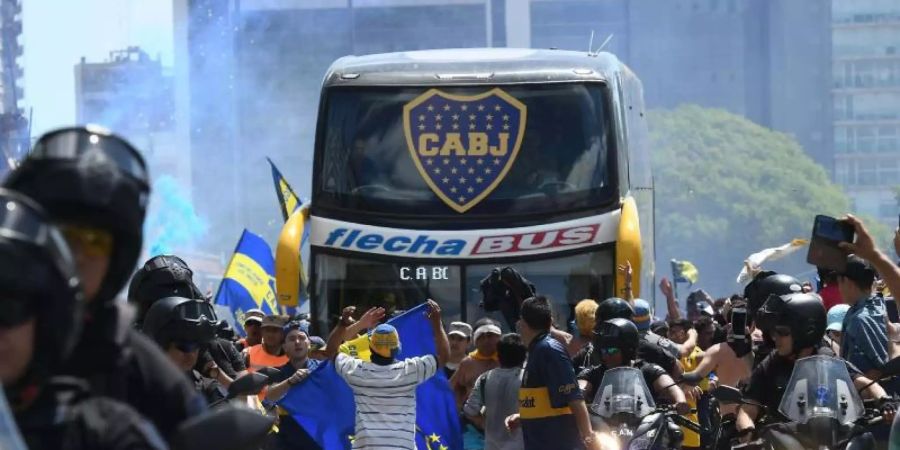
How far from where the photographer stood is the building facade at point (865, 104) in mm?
123625

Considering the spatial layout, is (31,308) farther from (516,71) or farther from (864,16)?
(864,16)

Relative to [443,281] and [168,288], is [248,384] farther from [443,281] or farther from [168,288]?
[443,281]

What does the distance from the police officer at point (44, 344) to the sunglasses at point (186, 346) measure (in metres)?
4.55

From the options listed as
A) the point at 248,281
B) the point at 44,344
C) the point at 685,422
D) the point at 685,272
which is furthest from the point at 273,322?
the point at 685,272

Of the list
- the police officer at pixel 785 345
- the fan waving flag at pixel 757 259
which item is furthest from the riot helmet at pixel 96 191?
the fan waving flag at pixel 757 259

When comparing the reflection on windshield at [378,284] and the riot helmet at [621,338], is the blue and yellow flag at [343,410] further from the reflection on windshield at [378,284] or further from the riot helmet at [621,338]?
the reflection on windshield at [378,284]

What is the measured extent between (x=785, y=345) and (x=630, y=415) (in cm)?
136

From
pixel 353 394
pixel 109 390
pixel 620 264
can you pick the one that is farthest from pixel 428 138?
pixel 109 390

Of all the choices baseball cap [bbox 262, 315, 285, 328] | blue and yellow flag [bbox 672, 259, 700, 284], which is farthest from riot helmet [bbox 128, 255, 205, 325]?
blue and yellow flag [bbox 672, 259, 700, 284]

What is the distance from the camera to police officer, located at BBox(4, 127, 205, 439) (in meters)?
3.94

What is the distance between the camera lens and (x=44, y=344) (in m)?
3.60

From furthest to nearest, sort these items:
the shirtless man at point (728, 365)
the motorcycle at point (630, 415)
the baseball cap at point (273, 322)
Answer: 1. the baseball cap at point (273, 322)
2. the shirtless man at point (728, 365)
3. the motorcycle at point (630, 415)

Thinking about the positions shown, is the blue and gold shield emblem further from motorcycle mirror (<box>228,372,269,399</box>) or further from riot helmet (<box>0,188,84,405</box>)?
riot helmet (<box>0,188,84,405</box>)

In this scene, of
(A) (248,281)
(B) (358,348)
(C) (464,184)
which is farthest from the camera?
(A) (248,281)
